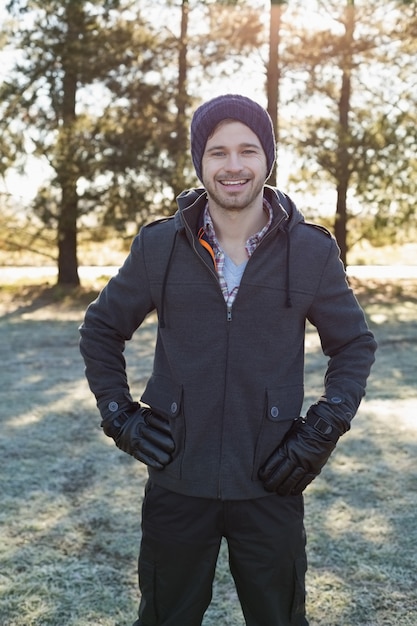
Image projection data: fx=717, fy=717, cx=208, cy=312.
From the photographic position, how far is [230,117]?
213cm

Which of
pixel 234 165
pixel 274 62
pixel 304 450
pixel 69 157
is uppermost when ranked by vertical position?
pixel 274 62

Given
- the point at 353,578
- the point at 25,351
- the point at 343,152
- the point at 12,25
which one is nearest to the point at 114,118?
the point at 12,25

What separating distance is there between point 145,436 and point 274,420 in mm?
396

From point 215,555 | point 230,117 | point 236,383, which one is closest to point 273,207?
point 230,117

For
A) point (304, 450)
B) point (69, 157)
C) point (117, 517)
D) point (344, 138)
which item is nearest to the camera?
point (304, 450)

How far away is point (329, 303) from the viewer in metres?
2.20

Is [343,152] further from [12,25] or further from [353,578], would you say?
[353,578]

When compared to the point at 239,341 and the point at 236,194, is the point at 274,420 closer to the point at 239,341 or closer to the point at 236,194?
the point at 239,341

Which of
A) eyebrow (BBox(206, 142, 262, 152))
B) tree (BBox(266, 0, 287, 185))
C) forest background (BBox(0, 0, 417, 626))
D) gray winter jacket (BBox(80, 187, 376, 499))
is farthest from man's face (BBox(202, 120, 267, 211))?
tree (BBox(266, 0, 287, 185))

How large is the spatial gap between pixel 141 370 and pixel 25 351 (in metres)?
1.95

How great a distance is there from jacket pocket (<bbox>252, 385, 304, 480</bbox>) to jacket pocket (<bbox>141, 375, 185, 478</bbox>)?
232 mm

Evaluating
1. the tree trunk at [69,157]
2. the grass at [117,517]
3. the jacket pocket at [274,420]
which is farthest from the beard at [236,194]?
the tree trunk at [69,157]

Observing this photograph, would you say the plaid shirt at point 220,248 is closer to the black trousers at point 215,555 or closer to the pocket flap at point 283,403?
the pocket flap at point 283,403

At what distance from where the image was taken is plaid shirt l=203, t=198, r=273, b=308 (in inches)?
85.5
